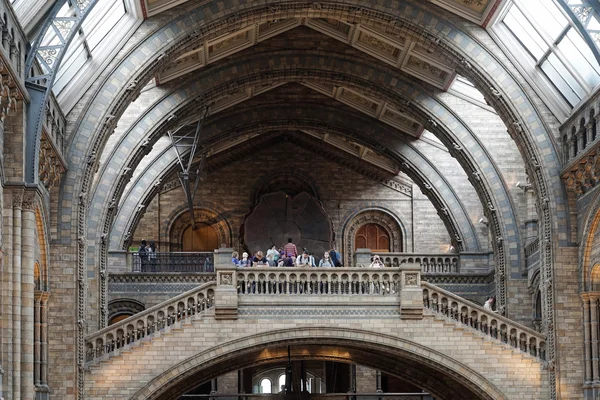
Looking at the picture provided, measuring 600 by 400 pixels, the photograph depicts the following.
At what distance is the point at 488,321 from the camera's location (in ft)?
100.0

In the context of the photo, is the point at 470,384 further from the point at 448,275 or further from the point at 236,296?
the point at 448,275

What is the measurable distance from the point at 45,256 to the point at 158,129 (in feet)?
24.5

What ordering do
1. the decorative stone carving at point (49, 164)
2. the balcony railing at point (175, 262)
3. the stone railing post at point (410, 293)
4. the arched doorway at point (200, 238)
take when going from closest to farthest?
the decorative stone carving at point (49, 164)
the stone railing post at point (410, 293)
the balcony railing at point (175, 262)
the arched doorway at point (200, 238)

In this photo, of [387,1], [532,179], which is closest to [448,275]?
[532,179]

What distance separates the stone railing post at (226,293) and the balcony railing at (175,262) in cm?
984

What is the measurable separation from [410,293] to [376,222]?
14229mm

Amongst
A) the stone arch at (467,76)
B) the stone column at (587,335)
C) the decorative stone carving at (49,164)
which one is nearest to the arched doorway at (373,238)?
the stone arch at (467,76)

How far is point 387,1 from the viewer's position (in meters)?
31.2

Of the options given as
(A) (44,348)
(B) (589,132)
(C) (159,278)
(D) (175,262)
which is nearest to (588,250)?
(B) (589,132)

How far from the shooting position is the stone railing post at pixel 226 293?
29.8m

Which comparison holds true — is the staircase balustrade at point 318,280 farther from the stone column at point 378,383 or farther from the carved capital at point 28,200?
the stone column at point 378,383

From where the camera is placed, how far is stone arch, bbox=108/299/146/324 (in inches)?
1512

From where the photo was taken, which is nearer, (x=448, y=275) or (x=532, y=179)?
(x=532, y=179)

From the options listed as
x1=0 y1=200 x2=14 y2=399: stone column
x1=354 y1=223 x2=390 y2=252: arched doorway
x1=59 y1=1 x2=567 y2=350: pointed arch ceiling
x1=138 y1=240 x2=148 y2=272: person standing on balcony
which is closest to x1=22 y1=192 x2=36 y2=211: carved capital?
x1=0 y1=200 x2=14 y2=399: stone column
